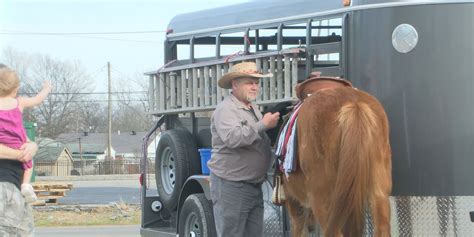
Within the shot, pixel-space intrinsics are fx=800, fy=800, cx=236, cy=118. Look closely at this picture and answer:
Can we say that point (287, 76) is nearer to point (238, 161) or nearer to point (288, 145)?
point (238, 161)

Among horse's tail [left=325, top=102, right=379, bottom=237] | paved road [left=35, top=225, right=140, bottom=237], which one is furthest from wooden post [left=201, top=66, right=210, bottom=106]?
paved road [left=35, top=225, right=140, bottom=237]

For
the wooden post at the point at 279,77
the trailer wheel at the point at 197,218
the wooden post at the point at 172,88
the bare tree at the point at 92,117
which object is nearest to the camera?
the wooden post at the point at 279,77

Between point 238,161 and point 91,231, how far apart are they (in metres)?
11.1

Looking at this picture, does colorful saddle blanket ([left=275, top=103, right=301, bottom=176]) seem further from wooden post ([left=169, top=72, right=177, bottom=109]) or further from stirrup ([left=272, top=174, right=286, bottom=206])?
wooden post ([left=169, top=72, right=177, bottom=109])

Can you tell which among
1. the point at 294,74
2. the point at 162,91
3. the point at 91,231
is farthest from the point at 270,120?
the point at 91,231

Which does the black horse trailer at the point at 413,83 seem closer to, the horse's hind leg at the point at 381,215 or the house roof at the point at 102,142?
the horse's hind leg at the point at 381,215

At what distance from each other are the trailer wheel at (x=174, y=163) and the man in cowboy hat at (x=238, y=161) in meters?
2.62

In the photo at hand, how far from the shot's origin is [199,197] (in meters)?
9.22

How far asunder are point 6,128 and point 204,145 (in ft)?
14.1

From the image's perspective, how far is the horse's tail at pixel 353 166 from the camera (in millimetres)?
5754

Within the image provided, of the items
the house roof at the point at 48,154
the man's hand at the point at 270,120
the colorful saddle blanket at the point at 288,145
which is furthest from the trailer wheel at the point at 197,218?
the house roof at the point at 48,154

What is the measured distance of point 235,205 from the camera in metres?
7.16

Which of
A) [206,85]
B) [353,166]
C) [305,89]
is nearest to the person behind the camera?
[353,166]

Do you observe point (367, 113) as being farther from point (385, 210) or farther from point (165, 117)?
point (165, 117)
